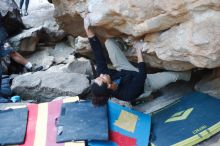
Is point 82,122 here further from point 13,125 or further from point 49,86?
point 49,86

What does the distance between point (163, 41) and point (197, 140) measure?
110 centimetres

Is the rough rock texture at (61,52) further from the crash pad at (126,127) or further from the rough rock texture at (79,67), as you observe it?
the crash pad at (126,127)

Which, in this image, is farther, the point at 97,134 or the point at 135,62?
the point at 135,62

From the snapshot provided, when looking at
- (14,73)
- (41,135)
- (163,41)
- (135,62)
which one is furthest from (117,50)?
(14,73)

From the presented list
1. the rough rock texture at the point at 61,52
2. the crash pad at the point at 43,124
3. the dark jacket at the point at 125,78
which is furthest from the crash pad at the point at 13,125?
the rough rock texture at the point at 61,52

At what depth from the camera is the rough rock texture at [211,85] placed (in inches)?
173

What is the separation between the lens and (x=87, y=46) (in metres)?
5.61

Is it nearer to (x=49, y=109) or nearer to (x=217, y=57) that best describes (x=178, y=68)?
(x=217, y=57)

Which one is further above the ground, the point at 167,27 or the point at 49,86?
the point at 167,27

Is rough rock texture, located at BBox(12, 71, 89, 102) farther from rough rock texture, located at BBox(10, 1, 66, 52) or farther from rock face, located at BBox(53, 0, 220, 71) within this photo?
rough rock texture, located at BBox(10, 1, 66, 52)

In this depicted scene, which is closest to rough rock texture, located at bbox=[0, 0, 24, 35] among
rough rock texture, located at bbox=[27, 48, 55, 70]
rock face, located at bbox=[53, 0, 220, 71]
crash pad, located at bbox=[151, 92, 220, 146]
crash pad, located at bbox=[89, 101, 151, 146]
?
rough rock texture, located at bbox=[27, 48, 55, 70]

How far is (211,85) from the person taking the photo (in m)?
4.47

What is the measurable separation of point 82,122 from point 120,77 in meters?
0.70

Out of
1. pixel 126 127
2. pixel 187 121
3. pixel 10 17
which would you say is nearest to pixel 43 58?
pixel 10 17
